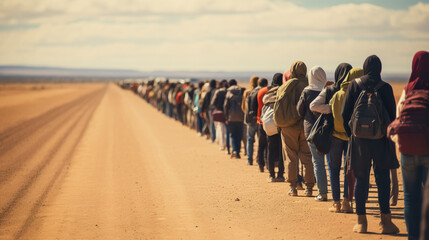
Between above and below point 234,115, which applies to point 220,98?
above

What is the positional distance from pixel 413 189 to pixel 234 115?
8.71 m

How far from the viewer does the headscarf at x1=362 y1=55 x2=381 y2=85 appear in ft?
21.8

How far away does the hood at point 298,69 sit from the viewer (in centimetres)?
928

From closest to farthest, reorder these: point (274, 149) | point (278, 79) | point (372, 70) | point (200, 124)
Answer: point (372, 70), point (278, 79), point (274, 149), point (200, 124)

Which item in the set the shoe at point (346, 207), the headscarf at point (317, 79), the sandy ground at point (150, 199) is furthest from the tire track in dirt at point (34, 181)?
the headscarf at point (317, 79)

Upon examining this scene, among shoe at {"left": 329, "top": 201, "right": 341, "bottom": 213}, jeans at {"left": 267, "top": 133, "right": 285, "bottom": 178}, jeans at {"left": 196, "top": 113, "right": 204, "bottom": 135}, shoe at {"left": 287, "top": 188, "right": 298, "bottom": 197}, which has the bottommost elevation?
jeans at {"left": 196, "top": 113, "right": 204, "bottom": 135}

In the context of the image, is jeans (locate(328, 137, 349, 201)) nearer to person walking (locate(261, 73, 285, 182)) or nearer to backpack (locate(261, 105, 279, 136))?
backpack (locate(261, 105, 279, 136))

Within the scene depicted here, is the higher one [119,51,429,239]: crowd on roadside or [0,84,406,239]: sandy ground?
[119,51,429,239]: crowd on roadside

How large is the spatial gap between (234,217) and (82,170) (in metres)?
5.45

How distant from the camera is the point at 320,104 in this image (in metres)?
7.88

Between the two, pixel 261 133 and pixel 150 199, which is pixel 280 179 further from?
pixel 150 199

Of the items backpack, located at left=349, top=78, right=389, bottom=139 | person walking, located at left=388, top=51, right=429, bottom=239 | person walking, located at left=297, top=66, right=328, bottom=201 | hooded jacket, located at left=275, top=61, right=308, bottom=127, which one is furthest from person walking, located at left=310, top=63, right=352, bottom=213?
person walking, located at left=388, top=51, right=429, bottom=239

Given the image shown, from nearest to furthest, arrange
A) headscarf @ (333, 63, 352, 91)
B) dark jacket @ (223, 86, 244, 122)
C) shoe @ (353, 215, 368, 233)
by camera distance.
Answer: shoe @ (353, 215, 368, 233) < headscarf @ (333, 63, 352, 91) < dark jacket @ (223, 86, 244, 122)

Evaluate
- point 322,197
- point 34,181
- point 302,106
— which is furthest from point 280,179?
point 34,181
